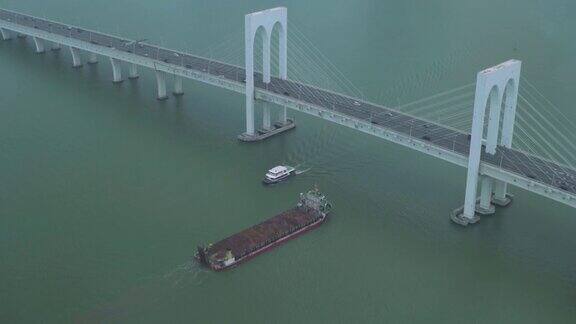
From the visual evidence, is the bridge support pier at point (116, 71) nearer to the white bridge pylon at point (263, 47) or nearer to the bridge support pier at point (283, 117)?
the white bridge pylon at point (263, 47)

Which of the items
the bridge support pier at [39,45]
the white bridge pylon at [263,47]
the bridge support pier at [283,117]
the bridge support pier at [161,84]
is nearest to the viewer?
the white bridge pylon at [263,47]

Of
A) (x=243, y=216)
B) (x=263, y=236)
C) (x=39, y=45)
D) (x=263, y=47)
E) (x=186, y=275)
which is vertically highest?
(x=39, y=45)

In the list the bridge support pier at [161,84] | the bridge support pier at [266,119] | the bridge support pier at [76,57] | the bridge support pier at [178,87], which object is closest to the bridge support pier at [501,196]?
the bridge support pier at [266,119]

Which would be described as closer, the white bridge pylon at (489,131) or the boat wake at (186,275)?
the boat wake at (186,275)

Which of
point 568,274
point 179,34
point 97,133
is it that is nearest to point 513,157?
point 568,274

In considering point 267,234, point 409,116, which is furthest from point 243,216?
point 409,116

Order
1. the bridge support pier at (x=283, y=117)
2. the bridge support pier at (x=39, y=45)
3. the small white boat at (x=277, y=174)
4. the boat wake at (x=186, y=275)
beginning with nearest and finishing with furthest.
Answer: the boat wake at (x=186, y=275) → the small white boat at (x=277, y=174) → the bridge support pier at (x=283, y=117) → the bridge support pier at (x=39, y=45)

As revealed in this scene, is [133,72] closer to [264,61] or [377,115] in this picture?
[264,61]
